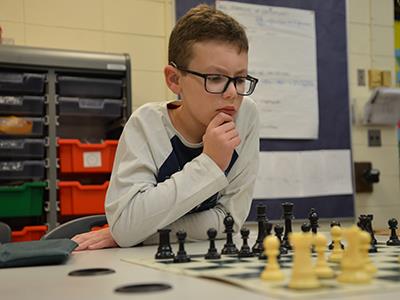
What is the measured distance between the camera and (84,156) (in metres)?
2.78

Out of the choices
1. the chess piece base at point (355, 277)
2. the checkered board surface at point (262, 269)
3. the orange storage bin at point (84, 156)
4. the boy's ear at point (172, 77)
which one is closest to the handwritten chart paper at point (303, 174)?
the orange storage bin at point (84, 156)

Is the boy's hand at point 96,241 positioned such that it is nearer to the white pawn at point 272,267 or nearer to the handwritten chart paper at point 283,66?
the white pawn at point 272,267

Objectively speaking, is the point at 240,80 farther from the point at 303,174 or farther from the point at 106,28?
the point at 303,174

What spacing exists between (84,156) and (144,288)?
218 cm

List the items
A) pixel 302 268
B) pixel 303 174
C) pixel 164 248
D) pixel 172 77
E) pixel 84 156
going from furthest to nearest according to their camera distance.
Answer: pixel 303 174, pixel 84 156, pixel 172 77, pixel 164 248, pixel 302 268

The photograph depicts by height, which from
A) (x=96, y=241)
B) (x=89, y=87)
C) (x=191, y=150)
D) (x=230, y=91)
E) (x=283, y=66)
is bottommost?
(x=96, y=241)

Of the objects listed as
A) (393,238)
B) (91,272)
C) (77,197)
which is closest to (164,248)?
(91,272)

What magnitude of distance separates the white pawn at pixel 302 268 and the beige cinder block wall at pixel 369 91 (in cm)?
319

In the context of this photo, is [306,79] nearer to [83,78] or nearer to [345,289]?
[83,78]

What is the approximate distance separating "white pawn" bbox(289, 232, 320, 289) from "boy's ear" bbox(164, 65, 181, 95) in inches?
35.2

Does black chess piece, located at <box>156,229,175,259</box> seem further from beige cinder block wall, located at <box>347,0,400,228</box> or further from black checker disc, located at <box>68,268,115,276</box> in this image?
beige cinder block wall, located at <box>347,0,400,228</box>

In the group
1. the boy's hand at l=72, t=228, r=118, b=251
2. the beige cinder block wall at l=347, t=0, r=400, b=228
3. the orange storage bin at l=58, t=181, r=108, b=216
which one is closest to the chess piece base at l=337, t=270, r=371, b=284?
the boy's hand at l=72, t=228, r=118, b=251

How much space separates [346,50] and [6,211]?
8.09 ft

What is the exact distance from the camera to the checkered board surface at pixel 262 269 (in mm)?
594
